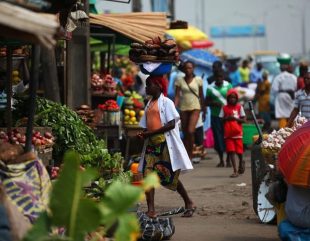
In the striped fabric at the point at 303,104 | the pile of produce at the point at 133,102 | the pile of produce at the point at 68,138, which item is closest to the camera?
the pile of produce at the point at 68,138

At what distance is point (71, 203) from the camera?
19.6ft

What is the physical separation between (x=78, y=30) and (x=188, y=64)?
9.98 ft

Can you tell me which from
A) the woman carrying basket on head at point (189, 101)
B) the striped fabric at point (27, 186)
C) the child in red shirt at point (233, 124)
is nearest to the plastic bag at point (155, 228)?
the striped fabric at point (27, 186)

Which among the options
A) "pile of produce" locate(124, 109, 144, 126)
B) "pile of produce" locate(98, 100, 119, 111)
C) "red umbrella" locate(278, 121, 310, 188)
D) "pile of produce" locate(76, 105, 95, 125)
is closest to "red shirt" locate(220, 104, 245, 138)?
"pile of produce" locate(124, 109, 144, 126)

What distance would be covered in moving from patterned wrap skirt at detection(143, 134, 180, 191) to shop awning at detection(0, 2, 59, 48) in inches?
194

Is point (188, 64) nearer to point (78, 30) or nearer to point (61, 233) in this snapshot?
point (78, 30)

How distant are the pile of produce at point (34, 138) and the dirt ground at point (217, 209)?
1.65m

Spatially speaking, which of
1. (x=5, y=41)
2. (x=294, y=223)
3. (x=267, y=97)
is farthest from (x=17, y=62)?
(x=267, y=97)

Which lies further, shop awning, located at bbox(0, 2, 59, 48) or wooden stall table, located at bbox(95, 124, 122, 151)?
wooden stall table, located at bbox(95, 124, 122, 151)

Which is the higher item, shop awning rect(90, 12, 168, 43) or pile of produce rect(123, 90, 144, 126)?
shop awning rect(90, 12, 168, 43)

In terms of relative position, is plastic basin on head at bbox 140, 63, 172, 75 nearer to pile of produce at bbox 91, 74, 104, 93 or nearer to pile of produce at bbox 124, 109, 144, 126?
pile of produce at bbox 91, 74, 104, 93

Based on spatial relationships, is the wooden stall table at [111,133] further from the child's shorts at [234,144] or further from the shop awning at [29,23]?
the shop awning at [29,23]

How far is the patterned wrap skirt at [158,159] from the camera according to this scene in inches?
451

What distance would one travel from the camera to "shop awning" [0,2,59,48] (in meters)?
6.40
